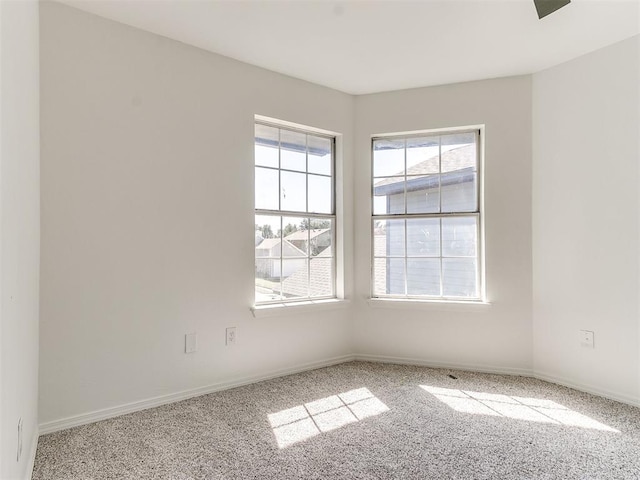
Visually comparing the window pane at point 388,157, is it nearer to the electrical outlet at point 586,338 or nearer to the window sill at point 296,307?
the window sill at point 296,307

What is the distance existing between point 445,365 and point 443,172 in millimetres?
1737

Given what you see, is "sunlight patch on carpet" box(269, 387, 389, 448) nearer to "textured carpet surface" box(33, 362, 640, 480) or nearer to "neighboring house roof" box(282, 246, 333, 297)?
"textured carpet surface" box(33, 362, 640, 480)

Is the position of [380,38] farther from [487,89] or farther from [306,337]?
[306,337]

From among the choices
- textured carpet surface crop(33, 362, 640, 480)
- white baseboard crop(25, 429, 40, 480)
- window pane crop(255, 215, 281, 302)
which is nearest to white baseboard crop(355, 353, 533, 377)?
textured carpet surface crop(33, 362, 640, 480)

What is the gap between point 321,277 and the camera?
343 centimetres

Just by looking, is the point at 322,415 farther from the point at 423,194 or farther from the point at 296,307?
the point at 423,194

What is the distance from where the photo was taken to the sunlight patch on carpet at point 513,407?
7.58 ft

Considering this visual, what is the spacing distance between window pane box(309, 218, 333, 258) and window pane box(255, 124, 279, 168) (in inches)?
26.0

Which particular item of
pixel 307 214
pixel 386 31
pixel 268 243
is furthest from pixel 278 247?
pixel 386 31

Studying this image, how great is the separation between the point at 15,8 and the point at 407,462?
8.52 ft

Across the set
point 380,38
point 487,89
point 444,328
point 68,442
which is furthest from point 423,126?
point 68,442

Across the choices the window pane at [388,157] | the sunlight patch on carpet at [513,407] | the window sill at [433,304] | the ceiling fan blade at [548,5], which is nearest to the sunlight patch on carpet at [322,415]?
the sunlight patch on carpet at [513,407]

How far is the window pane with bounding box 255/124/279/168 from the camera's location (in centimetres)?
310

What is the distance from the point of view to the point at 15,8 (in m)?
1.42
